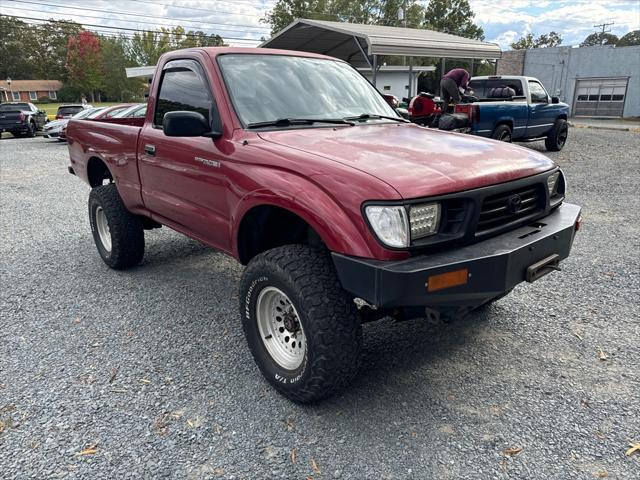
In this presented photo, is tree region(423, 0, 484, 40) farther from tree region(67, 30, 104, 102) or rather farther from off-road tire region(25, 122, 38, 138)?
off-road tire region(25, 122, 38, 138)

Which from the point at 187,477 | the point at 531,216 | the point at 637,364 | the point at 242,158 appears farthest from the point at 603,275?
the point at 187,477

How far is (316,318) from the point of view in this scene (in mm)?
2463

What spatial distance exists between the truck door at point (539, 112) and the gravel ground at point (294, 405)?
303 inches

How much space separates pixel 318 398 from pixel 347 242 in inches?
36.1

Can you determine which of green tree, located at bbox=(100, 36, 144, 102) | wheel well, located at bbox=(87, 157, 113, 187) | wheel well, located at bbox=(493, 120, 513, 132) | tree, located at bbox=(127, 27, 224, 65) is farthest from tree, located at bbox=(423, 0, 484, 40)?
wheel well, located at bbox=(87, 157, 113, 187)

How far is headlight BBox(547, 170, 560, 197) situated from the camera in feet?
10.3

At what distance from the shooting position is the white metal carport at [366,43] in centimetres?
1541

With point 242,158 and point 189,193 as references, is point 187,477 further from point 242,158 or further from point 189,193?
point 189,193

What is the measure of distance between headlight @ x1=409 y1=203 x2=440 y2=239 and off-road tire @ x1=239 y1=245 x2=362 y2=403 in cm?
50

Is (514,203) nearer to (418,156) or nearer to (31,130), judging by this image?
(418,156)

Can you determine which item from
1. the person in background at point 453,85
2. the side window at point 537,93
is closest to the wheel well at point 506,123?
the person in background at point 453,85

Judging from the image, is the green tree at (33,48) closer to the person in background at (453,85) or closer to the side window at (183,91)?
the person in background at (453,85)

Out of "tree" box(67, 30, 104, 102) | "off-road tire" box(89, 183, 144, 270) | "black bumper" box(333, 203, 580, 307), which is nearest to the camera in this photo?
"black bumper" box(333, 203, 580, 307)

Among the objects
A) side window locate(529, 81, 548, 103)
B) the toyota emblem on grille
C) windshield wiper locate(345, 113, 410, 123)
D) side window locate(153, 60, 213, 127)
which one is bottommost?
the toyota emblem on grille
